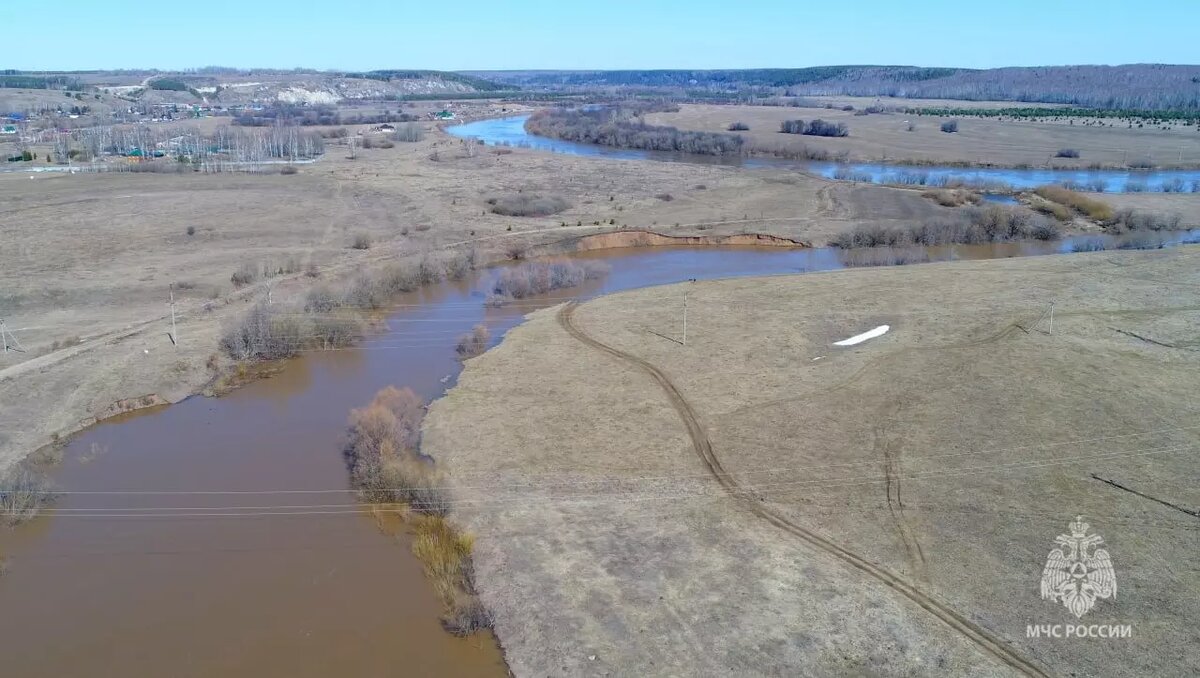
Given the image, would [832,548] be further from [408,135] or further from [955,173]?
[408,135]

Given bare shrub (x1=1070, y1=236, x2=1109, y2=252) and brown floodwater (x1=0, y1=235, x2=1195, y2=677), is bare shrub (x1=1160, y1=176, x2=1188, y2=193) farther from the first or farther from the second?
brown floodwater (x1=0, y1=235, x2=1195, y2=677)

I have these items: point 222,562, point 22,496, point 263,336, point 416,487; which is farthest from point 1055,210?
point 22,496

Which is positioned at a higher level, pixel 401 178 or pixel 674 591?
pixel 401 178

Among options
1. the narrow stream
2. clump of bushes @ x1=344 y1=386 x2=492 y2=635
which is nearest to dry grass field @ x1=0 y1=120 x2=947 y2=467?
clump of bushes @ x1=344 y1=386 x2=492 y2=635

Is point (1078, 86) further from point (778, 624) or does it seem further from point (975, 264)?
point (778, 624)

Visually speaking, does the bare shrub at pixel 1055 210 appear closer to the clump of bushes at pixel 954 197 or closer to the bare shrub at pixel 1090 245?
the clump of bushes at pixel 954 197

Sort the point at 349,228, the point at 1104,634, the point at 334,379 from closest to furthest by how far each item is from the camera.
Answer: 1. the point at 1104,634
2. the point at 334,379
3. the point at 349,228

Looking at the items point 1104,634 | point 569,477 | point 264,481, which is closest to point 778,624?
point 1104,634
